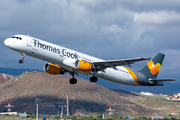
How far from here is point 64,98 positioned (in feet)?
508

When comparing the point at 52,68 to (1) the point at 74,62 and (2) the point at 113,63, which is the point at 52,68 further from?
(2) the point at 113,63

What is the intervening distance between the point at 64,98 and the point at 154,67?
9696cm

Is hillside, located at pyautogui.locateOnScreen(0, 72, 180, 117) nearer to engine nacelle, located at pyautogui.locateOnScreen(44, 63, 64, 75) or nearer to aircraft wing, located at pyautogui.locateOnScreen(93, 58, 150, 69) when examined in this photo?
engine nacelle, located at pyautogui.locateOnScreen(44, 63, 64, 75)

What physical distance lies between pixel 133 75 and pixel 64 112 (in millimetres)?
89324

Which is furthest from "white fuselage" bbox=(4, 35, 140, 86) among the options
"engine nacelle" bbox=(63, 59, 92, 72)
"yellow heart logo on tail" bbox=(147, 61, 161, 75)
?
"yellow heart logo on tail" bbox=(147, 61, 161, 75)

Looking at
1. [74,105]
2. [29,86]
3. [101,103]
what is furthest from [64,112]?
[29,86]

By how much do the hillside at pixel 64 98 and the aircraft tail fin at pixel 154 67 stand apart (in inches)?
2493

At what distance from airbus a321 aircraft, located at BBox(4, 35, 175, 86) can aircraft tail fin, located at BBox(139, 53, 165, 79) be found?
1.26 meters

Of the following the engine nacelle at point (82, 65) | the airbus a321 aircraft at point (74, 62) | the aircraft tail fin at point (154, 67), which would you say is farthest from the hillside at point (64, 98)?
the engine nacelle at point (82, 65)

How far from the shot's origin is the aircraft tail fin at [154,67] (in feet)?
206

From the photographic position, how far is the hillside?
466ft

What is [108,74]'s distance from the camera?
54.4 meters

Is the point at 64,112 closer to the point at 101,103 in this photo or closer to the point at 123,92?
the point at 101,103

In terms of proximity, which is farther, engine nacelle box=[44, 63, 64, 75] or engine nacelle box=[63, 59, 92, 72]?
engine nacelle box=[44, 63, 64, 75]
